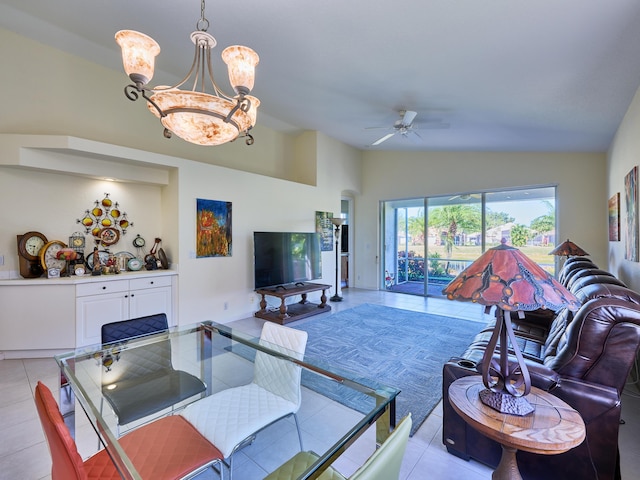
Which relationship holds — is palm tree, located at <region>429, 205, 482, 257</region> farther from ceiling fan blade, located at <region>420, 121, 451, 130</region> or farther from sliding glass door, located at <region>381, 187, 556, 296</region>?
ceiling fan blade, located at <region>420, 121, 451, 130</region>

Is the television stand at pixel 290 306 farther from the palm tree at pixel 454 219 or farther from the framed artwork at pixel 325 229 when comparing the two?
the palm tree at pixel 454 219

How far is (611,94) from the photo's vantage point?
9.04ft

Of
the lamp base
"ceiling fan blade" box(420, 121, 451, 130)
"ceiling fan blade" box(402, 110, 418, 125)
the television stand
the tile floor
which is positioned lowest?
the tile floor

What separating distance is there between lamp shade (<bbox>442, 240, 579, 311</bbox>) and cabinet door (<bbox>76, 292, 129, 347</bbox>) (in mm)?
4067

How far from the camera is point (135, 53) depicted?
1.71 metres

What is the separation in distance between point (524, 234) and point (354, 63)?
185 inches

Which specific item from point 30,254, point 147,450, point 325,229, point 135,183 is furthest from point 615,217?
point 30,254

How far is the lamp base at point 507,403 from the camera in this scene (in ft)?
4.48

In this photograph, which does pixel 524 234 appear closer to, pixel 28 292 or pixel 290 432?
pixel 290 432

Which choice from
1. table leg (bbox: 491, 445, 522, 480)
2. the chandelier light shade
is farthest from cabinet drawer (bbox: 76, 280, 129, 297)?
table leg (bbox: 491, 445, 522, 480)

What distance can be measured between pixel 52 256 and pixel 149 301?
→ 125 centimetres

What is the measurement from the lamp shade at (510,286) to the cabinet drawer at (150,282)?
156 inches

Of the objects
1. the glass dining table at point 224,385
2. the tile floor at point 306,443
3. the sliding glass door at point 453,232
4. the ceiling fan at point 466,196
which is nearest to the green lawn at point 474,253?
the sliding glass door at point 453,232

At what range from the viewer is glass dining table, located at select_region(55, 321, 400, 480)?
128 centimetres
